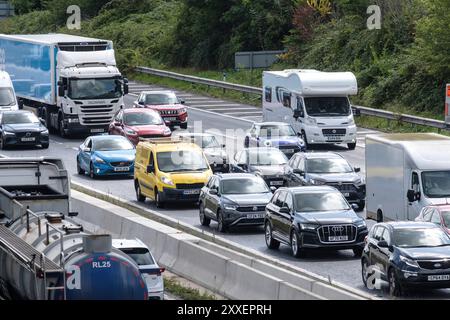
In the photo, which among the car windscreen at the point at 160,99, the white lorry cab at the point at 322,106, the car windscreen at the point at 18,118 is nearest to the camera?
the white lorry cab at the point at 322,106

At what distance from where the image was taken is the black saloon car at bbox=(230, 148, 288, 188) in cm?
3938

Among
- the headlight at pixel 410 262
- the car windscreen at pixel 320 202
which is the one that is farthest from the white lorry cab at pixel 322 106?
the headlight at pixel 410 262

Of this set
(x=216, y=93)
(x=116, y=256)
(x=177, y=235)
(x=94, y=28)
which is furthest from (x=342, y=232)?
(x=94, y=28)

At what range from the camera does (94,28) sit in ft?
307

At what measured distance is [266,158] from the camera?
4041cm

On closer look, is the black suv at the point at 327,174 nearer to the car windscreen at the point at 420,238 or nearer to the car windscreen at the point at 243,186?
the car windscreen at the point at 243,186

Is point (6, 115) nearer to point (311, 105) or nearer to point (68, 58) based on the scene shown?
point (68, 58)

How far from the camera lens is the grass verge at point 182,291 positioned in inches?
1006

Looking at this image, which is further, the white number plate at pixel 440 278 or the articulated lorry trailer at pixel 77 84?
the articulated lorry trailer at pixel 77 84

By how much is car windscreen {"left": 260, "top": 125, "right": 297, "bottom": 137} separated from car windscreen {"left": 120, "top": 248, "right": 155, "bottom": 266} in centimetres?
2312

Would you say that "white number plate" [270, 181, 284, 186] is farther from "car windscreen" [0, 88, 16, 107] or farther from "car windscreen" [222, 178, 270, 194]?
"car windscreen" [0, 88, 16, 107]

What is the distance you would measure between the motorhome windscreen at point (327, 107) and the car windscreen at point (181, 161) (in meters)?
11.0

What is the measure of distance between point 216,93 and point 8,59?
1143cm

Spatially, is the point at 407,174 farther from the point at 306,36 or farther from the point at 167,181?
the point at 306,36
